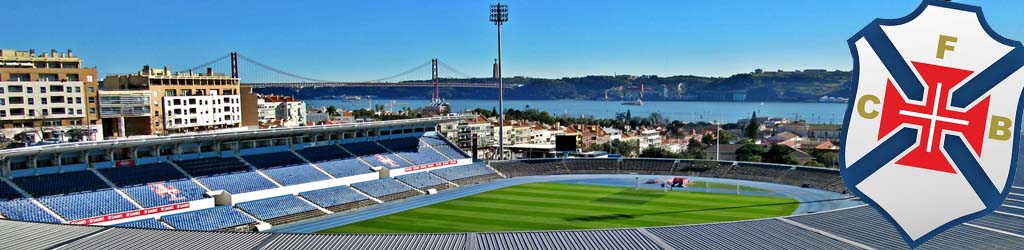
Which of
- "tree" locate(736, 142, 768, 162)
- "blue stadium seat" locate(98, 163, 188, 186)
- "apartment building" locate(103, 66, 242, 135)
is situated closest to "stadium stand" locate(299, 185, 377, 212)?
"blue stadium seat" locate(98, 163, 188, 186)

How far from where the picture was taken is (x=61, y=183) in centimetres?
2650

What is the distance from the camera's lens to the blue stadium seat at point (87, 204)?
81.3 feet

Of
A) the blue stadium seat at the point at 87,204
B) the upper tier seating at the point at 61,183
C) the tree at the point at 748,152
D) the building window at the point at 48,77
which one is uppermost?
the building window at the point at 48,77

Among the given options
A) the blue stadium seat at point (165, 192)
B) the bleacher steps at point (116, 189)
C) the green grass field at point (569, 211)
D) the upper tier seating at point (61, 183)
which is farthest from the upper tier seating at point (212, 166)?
the green grass field at point (569, 211)

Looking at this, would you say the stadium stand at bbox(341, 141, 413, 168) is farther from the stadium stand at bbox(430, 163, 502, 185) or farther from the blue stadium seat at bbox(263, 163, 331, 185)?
the blue stadium seat at bbox(263, 163, 331, 185)

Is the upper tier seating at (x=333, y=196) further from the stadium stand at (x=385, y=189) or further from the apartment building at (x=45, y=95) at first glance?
the apartment building at (x=45, y=95)

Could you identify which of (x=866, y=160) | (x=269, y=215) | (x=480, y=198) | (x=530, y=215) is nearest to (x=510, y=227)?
(x=530, y=215)

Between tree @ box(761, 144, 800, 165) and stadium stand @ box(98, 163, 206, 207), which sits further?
tree @ box(761, 144, 800, 165)

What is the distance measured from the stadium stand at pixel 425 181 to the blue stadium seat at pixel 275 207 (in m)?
7.27

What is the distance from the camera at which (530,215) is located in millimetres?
30812

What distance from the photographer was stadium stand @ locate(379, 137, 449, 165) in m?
40.3

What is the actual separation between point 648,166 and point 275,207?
23933 millimetres

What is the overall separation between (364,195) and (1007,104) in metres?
27.2

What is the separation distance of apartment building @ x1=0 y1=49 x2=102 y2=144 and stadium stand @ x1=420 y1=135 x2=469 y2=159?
22583mm
